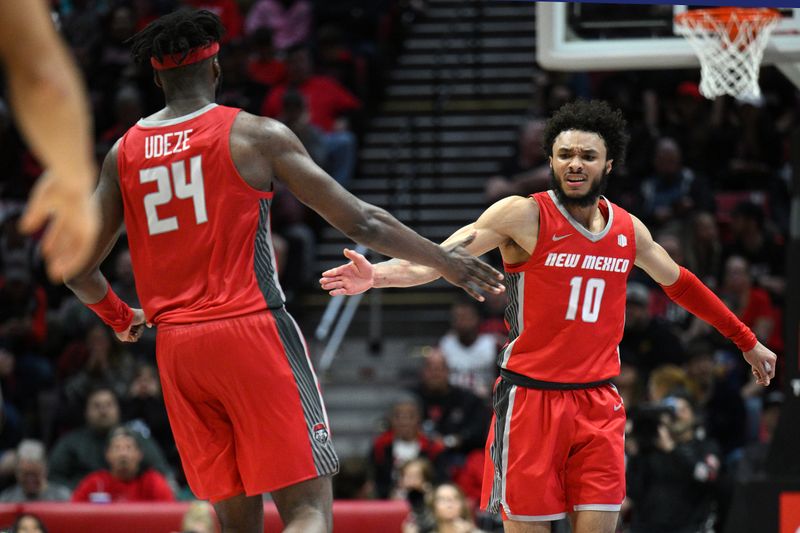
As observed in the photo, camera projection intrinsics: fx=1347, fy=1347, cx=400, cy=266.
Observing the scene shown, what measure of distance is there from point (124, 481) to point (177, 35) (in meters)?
6.34

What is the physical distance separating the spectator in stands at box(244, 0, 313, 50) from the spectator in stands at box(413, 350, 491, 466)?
20.8 feet

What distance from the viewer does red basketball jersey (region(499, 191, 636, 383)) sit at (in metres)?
5.97

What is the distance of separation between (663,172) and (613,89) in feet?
5.27

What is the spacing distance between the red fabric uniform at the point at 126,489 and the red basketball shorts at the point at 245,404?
18.4ft

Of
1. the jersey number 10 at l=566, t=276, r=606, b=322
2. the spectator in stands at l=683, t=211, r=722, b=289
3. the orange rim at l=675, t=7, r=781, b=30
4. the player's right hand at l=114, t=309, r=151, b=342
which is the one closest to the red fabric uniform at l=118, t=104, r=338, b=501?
the player's right hand at l=114, t=309, r=151, b=342

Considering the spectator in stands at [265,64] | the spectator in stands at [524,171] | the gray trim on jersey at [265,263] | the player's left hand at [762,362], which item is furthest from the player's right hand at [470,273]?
the spectator in stands at [265,64]

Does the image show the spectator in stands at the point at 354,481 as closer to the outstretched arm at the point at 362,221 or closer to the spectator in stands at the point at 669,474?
the spectator in stands at the point at 669,474

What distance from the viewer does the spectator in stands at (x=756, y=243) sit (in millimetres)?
12789

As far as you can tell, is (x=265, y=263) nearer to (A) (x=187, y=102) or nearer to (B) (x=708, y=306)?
(A) (x=187, y=102)

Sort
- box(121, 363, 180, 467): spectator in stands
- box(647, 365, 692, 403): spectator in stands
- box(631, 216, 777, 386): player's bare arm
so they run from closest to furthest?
box(631, 216, 777, 386): player's bare arm → box(647, 365, 692, 403): spectator in stands → box(121, 363, 180, 467): spectator in stands

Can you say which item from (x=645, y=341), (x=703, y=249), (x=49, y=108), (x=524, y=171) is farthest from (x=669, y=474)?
(x=49, y=108)

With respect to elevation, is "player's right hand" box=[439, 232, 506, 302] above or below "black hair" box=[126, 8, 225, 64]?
below

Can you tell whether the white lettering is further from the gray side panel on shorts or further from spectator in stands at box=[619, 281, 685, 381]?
spectator in stands at box=[619, 281, 685, 381]

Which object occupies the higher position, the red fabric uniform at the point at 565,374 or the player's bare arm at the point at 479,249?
the player's bare arm at the point at 479,249
